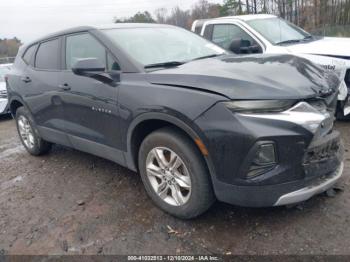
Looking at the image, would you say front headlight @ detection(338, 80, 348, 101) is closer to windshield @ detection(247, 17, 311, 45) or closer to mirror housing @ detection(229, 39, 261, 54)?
mirror housing @ detection(229, 39, 261, 54)

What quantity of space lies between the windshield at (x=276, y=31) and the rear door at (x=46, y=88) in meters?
3.58

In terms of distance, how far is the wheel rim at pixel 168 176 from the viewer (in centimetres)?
283

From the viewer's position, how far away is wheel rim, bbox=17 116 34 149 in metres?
5.06

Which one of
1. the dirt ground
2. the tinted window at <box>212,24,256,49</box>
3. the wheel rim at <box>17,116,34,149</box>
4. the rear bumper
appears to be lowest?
the dirt ground

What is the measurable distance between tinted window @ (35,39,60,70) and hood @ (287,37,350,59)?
11.5ft

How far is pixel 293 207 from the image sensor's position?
2.99 meters

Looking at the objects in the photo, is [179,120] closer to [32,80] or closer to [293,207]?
[293,207]

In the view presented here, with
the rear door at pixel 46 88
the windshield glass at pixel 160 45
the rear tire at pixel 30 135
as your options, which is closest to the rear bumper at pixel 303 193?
the windshield glass at pixel 160 45

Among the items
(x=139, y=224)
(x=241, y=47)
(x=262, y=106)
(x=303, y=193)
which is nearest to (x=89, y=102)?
(x=139, y=224)

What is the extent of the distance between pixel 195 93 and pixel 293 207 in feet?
4.49

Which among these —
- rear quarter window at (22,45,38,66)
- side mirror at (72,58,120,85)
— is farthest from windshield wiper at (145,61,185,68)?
rear quarter window at (22,45,38,66)

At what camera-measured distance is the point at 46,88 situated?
421cm

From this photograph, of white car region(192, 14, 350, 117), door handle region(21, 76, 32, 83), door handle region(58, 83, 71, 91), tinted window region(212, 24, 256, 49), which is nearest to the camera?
door handle region(58, 83, 71, 91)

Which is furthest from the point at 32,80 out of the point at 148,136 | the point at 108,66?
the point at 148,136
